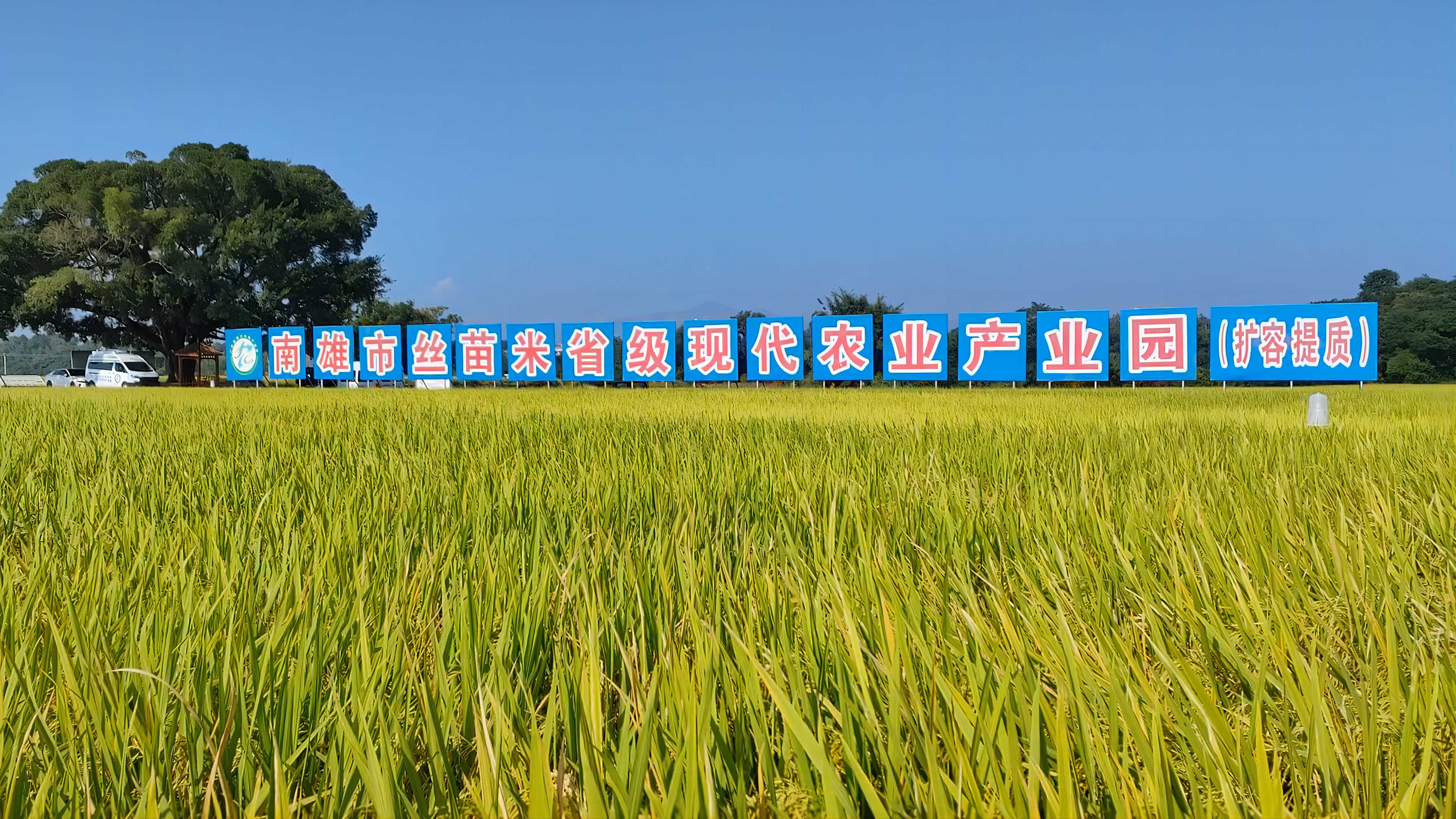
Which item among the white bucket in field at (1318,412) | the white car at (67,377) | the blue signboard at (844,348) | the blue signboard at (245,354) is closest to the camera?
the white bucket in field at (1318,412)

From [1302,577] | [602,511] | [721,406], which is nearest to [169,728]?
[602,511]

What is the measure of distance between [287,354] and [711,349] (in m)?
11.7

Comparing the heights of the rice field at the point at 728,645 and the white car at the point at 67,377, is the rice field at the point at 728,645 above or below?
below

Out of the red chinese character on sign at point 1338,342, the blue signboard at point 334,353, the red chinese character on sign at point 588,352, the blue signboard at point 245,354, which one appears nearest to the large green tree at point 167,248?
the blue signboard at point 245,354

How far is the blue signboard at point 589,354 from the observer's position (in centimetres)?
1800

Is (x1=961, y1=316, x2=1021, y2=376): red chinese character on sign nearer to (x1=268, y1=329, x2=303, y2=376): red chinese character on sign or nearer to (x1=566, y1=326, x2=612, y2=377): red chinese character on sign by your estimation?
(x1=566, y1=326, x2=612, y2=377): red chinese character on sign

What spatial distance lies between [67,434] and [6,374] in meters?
40.8

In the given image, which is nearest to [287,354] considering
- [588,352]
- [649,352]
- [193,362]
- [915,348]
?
[588,352]

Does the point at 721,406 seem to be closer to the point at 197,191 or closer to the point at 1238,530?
the point at 1238,530

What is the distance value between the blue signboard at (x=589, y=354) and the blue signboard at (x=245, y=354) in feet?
29.8

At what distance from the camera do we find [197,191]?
2503 centimetres

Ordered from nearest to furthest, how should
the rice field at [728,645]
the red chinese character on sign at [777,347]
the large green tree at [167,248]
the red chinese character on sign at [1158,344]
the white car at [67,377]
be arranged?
1. the rice field at [728,645]
2. the red chinese character on sign at [1158,344]
3. the red chinese character on sign at [777,347]
4. the large green tree at [167,248]
5. the white car at [67,377]

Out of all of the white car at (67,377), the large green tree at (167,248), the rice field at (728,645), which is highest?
the large green tree at (167,248)

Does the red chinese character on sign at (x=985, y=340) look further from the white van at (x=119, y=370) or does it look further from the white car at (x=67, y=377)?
the white car at (x=67, y=377)
